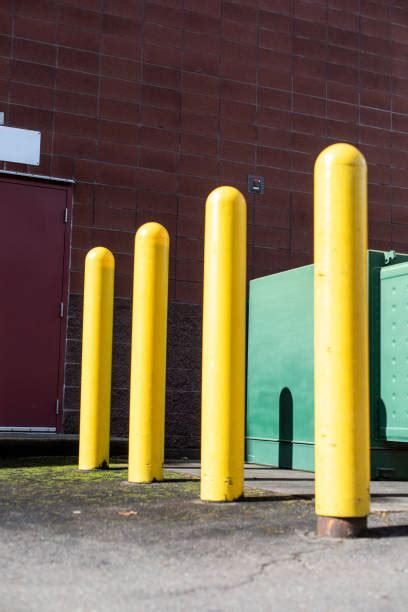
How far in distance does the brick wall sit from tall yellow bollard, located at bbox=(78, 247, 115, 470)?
2331 millimetres

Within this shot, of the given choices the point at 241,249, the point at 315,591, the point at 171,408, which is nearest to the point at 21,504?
the point at 241,249

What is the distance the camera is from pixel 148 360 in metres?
5.66

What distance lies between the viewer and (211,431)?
4.72 metres

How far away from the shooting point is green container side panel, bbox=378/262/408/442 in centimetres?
609

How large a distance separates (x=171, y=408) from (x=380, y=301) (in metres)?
3.55

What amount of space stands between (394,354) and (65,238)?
4.32 m

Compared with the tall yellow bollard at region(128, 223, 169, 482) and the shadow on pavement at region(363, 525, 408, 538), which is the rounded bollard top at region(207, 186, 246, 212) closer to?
the tall yellow bollard at region(128, 223, 169, 482)

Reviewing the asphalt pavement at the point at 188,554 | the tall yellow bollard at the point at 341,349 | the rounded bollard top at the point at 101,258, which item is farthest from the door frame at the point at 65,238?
the tall yellow bollard at the point at 341,349

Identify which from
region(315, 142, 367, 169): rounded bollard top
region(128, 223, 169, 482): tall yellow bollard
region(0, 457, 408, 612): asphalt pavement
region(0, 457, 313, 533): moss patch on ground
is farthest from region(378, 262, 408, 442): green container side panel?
region(315, 142, 367, 169): rounded bollard top

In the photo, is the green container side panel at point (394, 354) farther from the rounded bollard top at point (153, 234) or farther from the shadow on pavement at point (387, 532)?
the shadow on pavement at point (387, 532)

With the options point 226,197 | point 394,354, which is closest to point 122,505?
point 226,197

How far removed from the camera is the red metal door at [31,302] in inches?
339

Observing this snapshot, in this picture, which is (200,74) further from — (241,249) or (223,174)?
(241,249)

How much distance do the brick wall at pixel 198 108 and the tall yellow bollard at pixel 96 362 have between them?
91.8 inches
